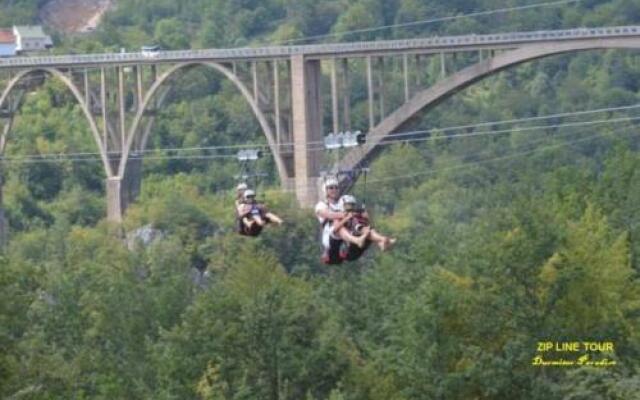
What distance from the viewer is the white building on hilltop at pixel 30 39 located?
10987 cm

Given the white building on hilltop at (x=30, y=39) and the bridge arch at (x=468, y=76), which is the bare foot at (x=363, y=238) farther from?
the white building on hilltop at (x=30, y=39)

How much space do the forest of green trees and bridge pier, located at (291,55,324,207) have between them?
2.04 ft

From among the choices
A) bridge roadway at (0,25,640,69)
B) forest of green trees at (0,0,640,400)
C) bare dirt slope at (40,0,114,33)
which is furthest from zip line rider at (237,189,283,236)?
bare dirt slope at (40,0,114,33)

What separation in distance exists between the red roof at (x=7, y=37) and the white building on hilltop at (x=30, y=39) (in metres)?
0.18

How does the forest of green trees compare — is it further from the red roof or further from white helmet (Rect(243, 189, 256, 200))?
white helmet (Rect(243, 189, 256, 200))

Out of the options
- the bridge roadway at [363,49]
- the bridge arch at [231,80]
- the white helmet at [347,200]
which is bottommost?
the white helmet at [347,200]

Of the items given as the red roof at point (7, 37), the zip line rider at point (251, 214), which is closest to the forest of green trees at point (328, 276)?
the red roof at point (7, 37)

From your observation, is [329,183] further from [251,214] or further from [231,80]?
[231,80]

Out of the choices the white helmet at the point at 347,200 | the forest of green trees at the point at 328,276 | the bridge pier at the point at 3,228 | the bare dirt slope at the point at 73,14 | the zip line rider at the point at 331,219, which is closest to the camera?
the white helmet at the point at 347,200

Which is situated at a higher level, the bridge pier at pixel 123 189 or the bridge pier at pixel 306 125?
the bridge pier at pixel 306 125

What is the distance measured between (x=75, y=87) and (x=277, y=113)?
1132 cm

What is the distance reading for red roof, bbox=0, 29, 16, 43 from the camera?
111162 millimetres

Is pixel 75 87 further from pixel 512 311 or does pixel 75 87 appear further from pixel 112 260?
pixel 512 311

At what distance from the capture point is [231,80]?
3009 inches
